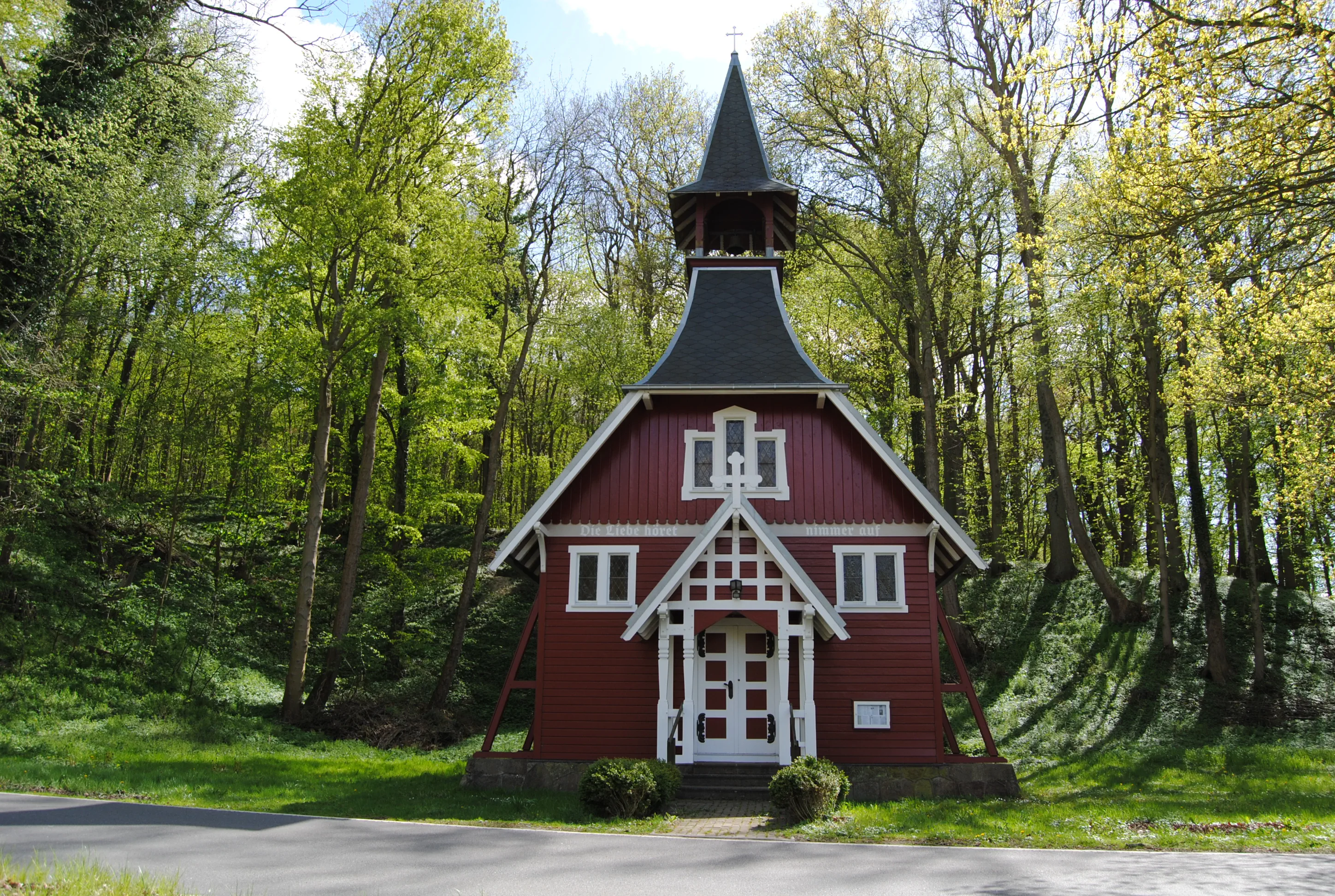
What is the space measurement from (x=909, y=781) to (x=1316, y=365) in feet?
30.6

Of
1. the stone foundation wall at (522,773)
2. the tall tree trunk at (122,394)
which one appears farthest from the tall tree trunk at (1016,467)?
the tall tree trunk at (122,394)

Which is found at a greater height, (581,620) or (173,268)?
(173,268)

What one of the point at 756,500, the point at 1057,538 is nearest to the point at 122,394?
the point at 756,500

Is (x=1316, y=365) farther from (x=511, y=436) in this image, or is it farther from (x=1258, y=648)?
(x=511, y=436)

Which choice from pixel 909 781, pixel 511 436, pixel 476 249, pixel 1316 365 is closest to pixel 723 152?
pixel 476 249

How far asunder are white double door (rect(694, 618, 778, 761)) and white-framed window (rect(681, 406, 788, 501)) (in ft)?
7.57

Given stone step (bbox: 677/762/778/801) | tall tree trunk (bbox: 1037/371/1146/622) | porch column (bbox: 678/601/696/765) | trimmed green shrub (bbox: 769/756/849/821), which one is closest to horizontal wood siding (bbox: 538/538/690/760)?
porch column (bbox: 678/601/696/765)

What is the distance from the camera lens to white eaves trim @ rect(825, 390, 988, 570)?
15.0 m

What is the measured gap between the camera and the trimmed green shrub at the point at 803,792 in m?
11.3

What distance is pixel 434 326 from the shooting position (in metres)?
23.8

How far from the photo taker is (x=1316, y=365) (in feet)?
48.1

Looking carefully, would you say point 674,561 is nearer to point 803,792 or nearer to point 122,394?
point 803,792

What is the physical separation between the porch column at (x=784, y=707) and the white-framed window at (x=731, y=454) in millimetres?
2707

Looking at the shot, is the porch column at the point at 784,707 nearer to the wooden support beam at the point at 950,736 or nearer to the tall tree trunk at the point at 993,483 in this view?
the wooden support beam at the point at 950,736
